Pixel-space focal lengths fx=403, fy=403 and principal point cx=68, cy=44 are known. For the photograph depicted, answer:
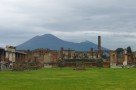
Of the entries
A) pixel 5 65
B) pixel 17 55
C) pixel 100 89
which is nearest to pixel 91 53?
pixel 17 55

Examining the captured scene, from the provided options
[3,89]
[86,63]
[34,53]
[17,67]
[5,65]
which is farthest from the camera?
[34,53]

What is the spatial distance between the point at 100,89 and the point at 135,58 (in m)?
89.7

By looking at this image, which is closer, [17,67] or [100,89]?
[100,89]

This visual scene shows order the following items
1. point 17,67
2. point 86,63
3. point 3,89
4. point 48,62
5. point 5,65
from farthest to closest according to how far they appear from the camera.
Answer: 1. point 48,62
2. point 86,63
3. point 5,65
4. point 17,67
5. point 3,89

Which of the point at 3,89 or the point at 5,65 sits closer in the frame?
the point at 3,89

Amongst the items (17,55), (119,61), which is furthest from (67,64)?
(119,61)

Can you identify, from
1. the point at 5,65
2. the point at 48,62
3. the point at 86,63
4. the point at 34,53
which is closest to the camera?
the point at 5,65

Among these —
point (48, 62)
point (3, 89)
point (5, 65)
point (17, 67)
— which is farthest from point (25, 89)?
point (48, 62)

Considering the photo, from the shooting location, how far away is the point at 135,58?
4491 inches

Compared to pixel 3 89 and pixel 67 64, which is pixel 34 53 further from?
pixel 3 89

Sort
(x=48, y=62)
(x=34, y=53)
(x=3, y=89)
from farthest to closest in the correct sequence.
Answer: (x=34, y=53)
(x=48, y=62)
(x=3, y=89)

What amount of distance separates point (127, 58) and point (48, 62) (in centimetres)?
2231

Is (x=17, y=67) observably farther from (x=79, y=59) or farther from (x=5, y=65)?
(x=79, y=59)

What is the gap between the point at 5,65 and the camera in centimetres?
8194
